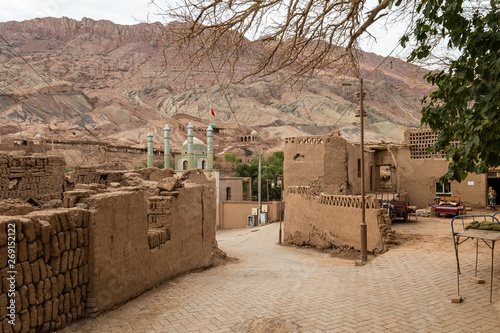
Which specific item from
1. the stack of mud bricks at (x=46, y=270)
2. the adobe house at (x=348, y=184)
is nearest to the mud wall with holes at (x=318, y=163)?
the adobe house at (x=348, y=184)

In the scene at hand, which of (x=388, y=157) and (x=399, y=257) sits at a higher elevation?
(x=388, y=157)

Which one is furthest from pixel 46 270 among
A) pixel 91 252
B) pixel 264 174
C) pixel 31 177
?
pixel 264 174

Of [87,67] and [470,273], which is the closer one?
[470,273]

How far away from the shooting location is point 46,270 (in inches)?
159

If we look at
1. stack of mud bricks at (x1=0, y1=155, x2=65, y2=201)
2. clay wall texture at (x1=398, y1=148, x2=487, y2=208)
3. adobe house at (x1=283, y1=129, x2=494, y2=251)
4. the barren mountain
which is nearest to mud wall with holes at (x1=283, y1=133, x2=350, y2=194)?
adobe house at (x1=283, y1=129, x2=494, y2=251)

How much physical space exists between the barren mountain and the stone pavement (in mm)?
47394

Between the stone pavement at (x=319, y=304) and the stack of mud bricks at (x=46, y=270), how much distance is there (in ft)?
1.24

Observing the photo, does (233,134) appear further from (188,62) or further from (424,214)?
(188,62)

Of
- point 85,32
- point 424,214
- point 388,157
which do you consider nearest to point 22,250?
point 424,214

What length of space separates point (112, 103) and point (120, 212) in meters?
85.1

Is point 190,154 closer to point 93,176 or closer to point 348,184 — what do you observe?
point 348,184

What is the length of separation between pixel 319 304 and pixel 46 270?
3.68 meters

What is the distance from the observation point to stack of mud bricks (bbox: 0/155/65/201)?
8.93 meters

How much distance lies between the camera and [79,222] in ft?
15.2
